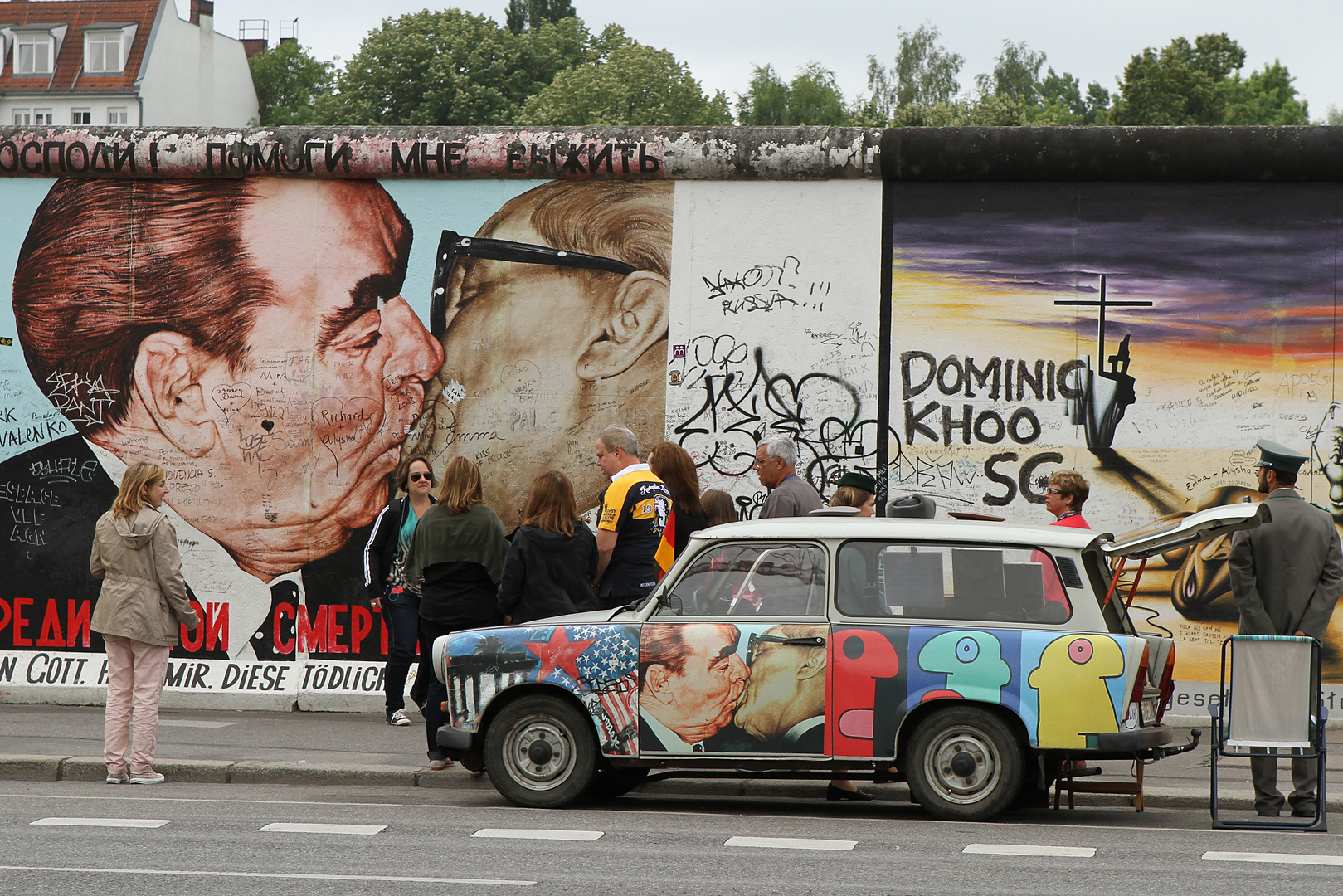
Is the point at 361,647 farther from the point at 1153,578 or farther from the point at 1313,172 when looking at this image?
the point at 1313,172

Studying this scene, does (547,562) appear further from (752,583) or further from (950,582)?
(950,582)

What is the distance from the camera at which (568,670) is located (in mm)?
8008

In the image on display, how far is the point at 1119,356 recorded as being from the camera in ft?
37.1

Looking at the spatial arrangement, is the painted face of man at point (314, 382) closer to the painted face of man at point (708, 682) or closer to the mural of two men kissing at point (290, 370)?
the mural of two men kissing at point (290, 370)

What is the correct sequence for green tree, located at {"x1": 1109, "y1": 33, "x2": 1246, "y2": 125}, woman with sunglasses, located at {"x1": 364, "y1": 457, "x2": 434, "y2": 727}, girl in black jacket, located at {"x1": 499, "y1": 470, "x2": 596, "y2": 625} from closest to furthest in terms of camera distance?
1. girl in black jacket, located at {"x1": 499, "y1": 470, "x2": 596, "y2": 625}
2. woman with sunglasses, located at {"x1": 364, "y1": 457, "x2": 434, "y2": 727}
3. green tree, located at {"x1": 1109, "y1": 33, "x2": 1246, "y2": 125}

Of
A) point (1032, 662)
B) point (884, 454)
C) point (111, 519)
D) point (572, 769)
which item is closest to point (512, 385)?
point (884, 454)

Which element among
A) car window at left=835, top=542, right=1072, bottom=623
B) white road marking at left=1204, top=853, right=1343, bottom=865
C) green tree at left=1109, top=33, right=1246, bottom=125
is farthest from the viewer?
green tree at left=1109, top=33, right=1246, bottom=125

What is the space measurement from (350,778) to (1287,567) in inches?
222

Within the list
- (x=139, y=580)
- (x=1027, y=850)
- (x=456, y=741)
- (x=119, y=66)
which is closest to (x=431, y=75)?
(x=119, y=66)

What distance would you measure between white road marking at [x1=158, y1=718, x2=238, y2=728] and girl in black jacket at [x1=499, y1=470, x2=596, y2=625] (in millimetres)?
3261

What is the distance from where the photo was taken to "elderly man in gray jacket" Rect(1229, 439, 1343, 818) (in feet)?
27.3

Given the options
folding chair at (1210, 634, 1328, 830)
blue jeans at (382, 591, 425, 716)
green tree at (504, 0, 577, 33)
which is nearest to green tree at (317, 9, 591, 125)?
green tree at (504, 0, 577, 33)

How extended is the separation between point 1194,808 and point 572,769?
3573mm
